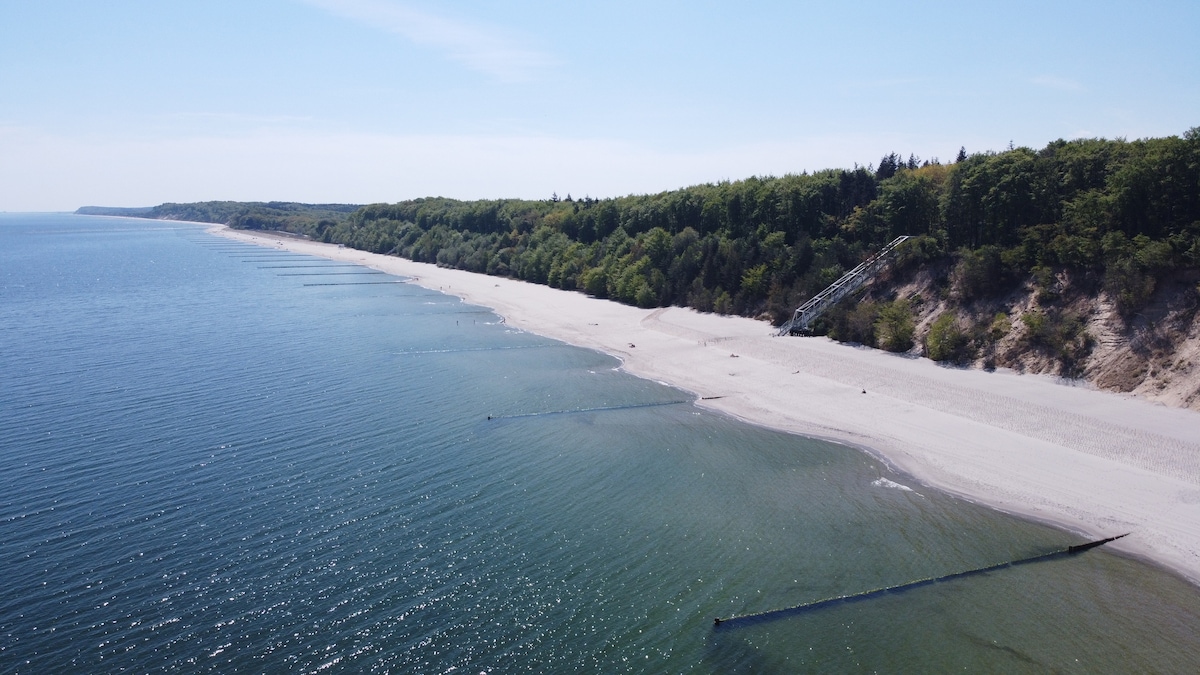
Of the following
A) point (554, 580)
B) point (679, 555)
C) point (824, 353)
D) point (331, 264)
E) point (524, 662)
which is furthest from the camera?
point (331, 264)

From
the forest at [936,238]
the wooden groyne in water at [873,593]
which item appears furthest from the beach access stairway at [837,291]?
the wooden groyne in water at [873,593]

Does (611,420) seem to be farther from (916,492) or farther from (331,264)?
(331,264)

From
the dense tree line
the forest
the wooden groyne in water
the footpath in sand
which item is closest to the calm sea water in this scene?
the wooden groyne in water

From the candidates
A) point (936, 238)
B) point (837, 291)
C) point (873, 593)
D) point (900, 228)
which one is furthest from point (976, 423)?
point (900, 228)

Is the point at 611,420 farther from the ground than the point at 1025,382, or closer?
closer

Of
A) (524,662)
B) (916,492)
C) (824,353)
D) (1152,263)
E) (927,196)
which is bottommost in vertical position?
(524,662)

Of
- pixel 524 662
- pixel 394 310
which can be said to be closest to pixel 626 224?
pixel 394 310

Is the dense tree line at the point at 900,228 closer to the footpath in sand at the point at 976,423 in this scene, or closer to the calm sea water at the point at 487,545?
the footpath in sand at the point at 976,423
